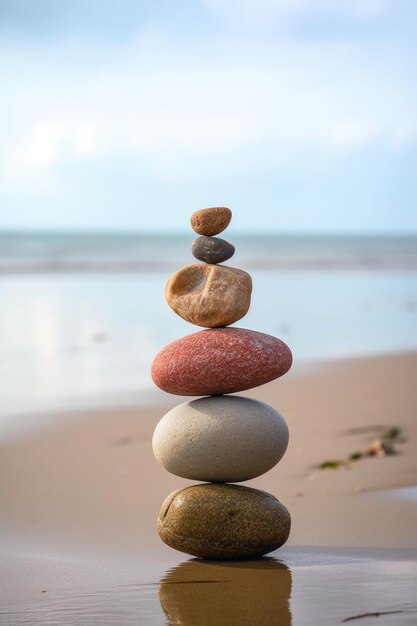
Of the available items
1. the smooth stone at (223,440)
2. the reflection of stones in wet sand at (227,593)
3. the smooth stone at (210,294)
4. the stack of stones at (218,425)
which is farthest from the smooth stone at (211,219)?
the reflection of stones in wet sand at (227,593)

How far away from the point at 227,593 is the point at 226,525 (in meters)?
0.64

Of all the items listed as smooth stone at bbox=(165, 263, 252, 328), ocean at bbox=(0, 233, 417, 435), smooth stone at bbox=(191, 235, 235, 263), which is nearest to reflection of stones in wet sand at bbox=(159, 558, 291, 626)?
smooth stone at bbox=(165, 263, 252, 328)

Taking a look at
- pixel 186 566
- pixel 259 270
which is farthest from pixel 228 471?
pixel 259 270

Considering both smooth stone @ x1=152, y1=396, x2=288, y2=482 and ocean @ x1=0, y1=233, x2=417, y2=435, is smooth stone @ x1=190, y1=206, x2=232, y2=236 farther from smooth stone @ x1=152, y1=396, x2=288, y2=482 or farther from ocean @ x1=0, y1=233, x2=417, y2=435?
ocean @ x1=0, y1=233, x2=417, y2=435

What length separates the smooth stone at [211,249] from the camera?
587cm

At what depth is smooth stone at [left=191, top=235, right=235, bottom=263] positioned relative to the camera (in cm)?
587

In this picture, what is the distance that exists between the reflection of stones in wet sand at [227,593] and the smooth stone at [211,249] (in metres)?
1.77

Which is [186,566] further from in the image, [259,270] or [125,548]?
[259,270]

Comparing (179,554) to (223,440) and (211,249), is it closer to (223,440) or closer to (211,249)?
(223,440)

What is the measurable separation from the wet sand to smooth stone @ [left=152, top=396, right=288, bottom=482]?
1.70 ft

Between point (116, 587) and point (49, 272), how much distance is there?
28363mm

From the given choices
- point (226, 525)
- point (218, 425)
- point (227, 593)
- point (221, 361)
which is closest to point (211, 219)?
point (221, 361)

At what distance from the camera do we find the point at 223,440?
557 cm

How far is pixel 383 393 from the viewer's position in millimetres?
10906
